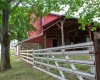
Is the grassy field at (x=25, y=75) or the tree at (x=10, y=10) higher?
the tree at (x=10, y=10)

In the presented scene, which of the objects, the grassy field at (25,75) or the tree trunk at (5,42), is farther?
the tree trunk at (5,42)

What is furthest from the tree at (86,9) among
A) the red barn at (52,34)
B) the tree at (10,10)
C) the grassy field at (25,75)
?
the red barn at (52,34)

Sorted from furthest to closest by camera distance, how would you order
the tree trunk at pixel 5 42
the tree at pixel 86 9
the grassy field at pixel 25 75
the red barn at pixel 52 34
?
the red barn at pixel 52 34
the tree trunk at pixel 5 42
the tree at pixel 86 9
the grassy field at pixel 25 75

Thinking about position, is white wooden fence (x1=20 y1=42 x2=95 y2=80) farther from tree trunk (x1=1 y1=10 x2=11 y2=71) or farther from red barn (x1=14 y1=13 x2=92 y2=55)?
red barn (x1=14 y1=13 x2=92 y2=55)

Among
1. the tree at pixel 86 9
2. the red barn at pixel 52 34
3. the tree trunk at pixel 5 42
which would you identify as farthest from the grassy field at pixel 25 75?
the red barn at pixel 52 34

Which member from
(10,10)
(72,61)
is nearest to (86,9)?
(10,10)

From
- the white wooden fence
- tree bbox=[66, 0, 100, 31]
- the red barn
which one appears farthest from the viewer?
the red barn

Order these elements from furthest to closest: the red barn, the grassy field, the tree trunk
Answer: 1. the red barn
2. the tree trunk
3. the grassy field

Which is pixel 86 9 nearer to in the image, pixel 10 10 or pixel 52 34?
pixel 10 10

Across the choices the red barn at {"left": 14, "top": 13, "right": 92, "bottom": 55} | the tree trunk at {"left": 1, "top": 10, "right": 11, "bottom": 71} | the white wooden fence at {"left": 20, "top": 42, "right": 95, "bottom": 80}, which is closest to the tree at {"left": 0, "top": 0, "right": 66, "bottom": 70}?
the tree trunk at {"left": 1, "top": 10, "right": 11, "bottom": 71}

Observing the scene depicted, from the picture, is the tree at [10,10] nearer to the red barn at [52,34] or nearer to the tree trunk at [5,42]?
the tree trunk at [5,42]

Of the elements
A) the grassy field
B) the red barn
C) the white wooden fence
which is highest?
the red barn

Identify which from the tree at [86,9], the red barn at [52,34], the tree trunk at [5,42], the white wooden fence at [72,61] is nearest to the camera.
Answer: the white wooden fence at [72,61]

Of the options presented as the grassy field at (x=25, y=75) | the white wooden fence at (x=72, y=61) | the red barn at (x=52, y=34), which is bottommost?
the grassy field at (x=25, y=75)
